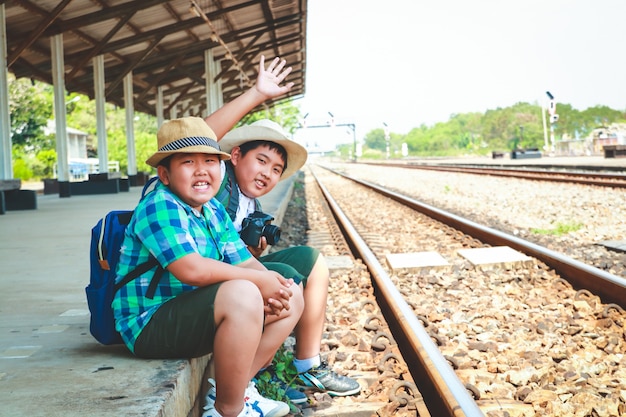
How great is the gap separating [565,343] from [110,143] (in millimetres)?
35762

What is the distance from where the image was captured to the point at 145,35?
608 inches

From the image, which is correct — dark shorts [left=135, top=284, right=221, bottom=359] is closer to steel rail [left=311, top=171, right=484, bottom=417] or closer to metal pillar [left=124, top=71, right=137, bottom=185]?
steel rail [left=311, top=171, right=484, bottom=417]

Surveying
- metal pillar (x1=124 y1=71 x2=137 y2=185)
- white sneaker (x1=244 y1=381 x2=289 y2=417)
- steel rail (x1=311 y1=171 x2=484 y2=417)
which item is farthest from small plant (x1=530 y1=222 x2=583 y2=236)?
metal pillar (x1=124 y1=71 x2=137 y2=185)

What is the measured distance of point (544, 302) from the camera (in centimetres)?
436

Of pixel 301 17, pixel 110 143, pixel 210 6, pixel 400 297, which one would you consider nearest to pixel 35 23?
pixel 210 6

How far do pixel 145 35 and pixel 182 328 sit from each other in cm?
1432

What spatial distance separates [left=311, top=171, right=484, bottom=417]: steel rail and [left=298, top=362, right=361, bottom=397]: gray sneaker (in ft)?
0.98

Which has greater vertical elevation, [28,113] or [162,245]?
[28,113]

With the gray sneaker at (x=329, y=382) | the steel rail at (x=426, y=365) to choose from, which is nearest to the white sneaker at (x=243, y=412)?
the gray sneaker at (x=329, y=382)

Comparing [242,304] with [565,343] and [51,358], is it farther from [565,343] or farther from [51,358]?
[565,343]

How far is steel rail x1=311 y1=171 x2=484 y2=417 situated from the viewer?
246 cm

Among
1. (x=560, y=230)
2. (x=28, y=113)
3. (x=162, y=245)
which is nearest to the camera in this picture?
(x=162, y=245)

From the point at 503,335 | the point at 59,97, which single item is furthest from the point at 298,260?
the point at 59,97

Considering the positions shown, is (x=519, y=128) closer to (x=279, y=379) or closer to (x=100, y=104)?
(x=100, y=104)
